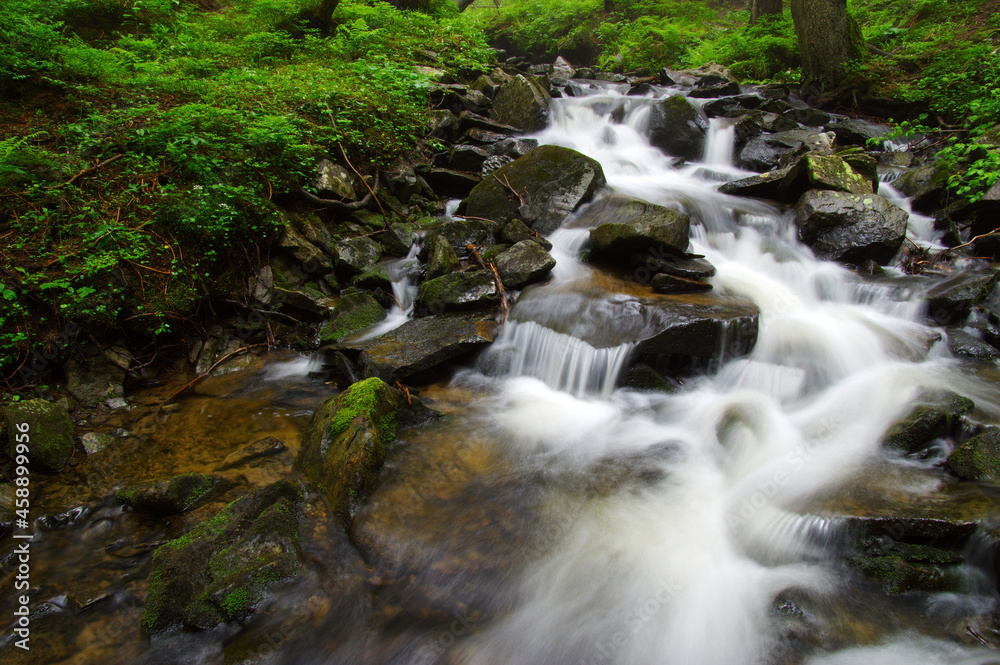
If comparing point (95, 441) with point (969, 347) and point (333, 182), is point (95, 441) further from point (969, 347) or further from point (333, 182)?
point (969, 347)

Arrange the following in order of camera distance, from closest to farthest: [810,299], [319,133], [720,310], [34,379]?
[34,379], [720,310], [810,299], [319,133]

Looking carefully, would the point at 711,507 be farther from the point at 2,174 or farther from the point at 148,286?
the point at 2,174

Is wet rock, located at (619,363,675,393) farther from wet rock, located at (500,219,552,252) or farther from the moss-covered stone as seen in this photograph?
wet rock, located at (500,219,552,252)

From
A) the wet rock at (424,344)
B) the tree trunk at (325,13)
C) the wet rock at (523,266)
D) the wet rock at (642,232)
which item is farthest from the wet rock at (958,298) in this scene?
the tree trunk at (325,13)

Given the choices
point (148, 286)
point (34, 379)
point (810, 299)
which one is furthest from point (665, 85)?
point (34, 379)

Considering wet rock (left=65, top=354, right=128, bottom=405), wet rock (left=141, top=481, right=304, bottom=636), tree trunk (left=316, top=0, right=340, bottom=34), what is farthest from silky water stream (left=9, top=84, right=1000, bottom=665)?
tree trunk (left=316, top=0, right=340, bottom=34)

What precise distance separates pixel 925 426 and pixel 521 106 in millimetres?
9081

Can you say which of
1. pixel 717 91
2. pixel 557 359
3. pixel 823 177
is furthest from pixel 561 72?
pixel 557 359

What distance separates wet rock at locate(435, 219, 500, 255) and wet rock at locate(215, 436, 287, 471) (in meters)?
3.51

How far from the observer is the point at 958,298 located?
16.5ft

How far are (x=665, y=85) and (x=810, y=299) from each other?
10.7 m

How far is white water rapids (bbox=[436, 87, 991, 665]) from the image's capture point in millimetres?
2633

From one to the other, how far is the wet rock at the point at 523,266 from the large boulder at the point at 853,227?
3.83m

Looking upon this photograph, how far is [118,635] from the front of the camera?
8.03ft
